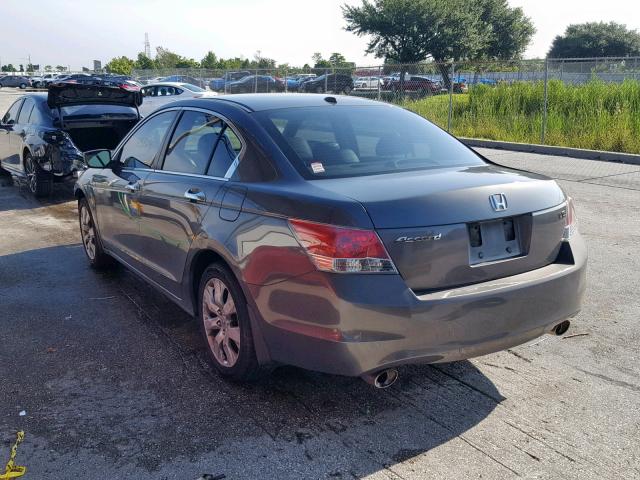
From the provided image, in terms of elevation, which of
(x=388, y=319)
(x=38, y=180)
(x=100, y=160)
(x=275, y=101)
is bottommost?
(x=388, y=319)

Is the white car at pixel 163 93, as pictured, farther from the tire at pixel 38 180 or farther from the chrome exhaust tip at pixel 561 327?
the chrome exhaust tip at pixel 561 327

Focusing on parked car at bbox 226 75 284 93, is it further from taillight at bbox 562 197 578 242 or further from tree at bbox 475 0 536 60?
tree at bbox 475 0 536 60

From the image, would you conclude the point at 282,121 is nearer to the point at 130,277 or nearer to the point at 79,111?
the point at 130,277

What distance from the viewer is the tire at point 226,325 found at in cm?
369

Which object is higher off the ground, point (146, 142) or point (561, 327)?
point (146, 142)

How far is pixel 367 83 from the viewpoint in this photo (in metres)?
23.6

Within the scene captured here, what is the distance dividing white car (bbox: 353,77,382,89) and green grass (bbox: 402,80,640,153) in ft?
6.66

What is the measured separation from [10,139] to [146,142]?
284 inches

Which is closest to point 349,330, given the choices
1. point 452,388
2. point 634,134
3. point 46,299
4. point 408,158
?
point 452,388

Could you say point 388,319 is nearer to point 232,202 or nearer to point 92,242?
point 232,202

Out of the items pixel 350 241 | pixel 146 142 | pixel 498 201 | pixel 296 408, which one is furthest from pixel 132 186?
pixel 498 201

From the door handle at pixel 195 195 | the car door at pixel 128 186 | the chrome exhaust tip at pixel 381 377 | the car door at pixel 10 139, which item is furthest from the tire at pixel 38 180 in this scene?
the chrome exhaust tip at pixel 381 377

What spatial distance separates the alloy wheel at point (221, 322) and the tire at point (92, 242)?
8.06 ft

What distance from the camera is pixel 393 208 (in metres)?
3.17
